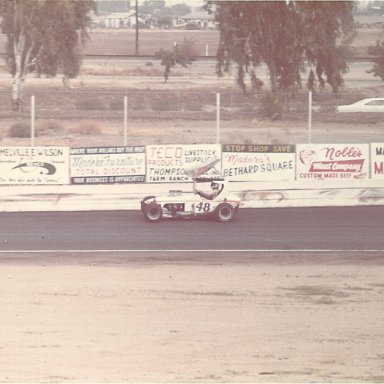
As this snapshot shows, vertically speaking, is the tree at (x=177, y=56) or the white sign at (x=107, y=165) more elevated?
the tree at (x=177, y=56)

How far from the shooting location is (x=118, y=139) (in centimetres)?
3753

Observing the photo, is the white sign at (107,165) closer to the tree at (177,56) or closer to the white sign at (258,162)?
the white sign at (258,162)

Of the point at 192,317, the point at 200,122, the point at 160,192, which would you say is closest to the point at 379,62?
the point at 200,122

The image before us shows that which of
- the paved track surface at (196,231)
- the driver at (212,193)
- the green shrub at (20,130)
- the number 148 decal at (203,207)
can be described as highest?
the green shrub at (20,130)

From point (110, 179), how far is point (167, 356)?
1431cm

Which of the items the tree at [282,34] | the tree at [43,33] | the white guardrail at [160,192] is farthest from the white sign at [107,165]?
the tree at [43,33]

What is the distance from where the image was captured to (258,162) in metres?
28.6

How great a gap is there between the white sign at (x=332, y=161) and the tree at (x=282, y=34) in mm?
15475

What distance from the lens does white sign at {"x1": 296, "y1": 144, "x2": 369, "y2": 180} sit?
28703 millimetres

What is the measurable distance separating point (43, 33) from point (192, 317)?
31.7 meters

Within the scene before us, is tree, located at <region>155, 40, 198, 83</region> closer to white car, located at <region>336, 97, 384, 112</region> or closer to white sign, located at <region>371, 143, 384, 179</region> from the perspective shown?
white car, located at <region>336, 97, 384, 112</region>

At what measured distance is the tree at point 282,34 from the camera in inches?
1789

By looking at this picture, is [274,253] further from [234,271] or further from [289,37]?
[289,37]

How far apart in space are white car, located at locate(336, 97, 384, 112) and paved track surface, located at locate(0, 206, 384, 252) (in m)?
16.7
